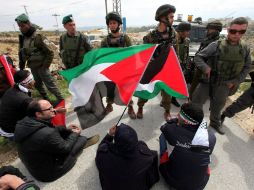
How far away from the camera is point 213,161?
12.0 feet

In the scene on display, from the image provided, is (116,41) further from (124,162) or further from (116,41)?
(124,162)

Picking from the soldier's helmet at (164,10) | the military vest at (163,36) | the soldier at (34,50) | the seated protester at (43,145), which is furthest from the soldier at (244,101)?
the soldier at (34,50)

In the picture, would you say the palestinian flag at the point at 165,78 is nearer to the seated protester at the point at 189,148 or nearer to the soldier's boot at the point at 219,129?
the seated protester at the point at 189,148

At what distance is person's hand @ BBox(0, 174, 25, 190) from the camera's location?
5.61ft

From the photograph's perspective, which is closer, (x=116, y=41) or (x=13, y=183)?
(x=13, y=183)

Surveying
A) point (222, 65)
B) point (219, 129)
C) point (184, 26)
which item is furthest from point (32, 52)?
point (219, 129)

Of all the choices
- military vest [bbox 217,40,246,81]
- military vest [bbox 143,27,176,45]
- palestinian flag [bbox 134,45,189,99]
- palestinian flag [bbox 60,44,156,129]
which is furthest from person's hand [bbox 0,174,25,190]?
military vest [bbox 217,40,246,81]

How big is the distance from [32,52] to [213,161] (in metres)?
4.49

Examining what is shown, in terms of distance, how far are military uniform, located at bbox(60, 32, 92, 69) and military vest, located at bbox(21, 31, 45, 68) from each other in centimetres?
54

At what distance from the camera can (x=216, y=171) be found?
341 cm

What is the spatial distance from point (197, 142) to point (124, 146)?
34.3 inches

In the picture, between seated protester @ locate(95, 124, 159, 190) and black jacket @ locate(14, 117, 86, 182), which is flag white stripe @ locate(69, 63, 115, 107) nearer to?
black jacket @ locate(14, 117, 86, 182)

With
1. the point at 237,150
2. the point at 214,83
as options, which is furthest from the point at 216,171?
the point at 214,83

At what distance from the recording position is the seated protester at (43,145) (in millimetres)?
2641
